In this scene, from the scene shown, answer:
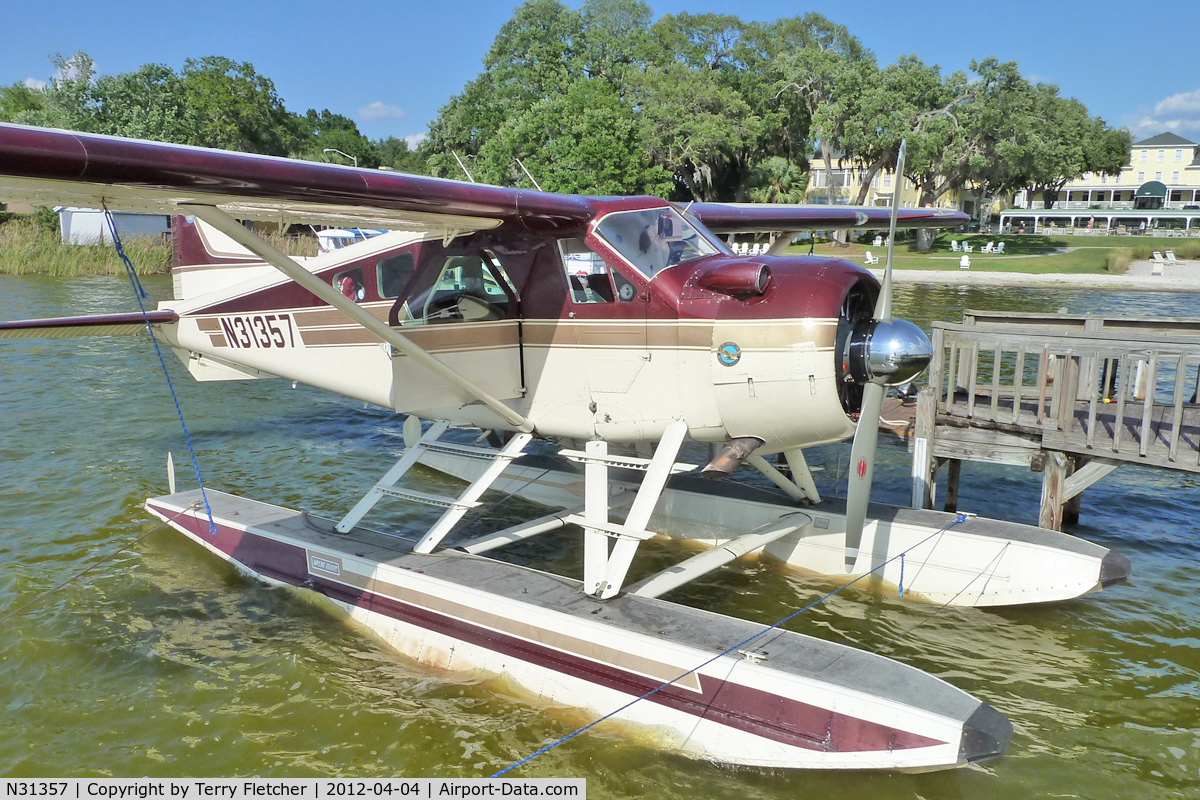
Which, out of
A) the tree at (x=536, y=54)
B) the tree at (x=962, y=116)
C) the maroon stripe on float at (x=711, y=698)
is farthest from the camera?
the tree at (x=536, y=54)

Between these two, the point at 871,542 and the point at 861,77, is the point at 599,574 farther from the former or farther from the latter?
the point at 861,77

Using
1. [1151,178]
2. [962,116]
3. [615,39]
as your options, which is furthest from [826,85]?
[1151,178]

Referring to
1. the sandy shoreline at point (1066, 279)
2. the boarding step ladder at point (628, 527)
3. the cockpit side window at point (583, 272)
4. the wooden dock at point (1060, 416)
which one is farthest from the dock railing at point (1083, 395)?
the sandy shoreline at point (1066, 279)

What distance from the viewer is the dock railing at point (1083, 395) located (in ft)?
22.8

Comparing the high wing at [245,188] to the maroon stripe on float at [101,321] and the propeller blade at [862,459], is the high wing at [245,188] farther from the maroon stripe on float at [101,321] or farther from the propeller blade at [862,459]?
the maroon stripe on float at [101,321]

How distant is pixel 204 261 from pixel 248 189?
459 centimetres

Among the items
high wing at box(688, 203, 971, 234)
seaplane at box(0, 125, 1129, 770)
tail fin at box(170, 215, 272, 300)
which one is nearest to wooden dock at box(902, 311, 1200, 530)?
seaplane at box(0, 125, 1129, 770)

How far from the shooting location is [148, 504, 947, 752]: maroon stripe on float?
4520 mm

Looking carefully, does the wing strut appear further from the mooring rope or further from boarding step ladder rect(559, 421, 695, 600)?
the mooring rope

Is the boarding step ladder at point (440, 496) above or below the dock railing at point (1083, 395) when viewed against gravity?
below

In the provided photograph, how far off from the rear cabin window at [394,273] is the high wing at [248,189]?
532 millimetres

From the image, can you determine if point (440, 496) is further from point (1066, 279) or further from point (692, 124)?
point (692, 124)

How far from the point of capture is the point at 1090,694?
571cm

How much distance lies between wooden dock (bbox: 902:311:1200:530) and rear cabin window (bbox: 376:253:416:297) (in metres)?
5.21
